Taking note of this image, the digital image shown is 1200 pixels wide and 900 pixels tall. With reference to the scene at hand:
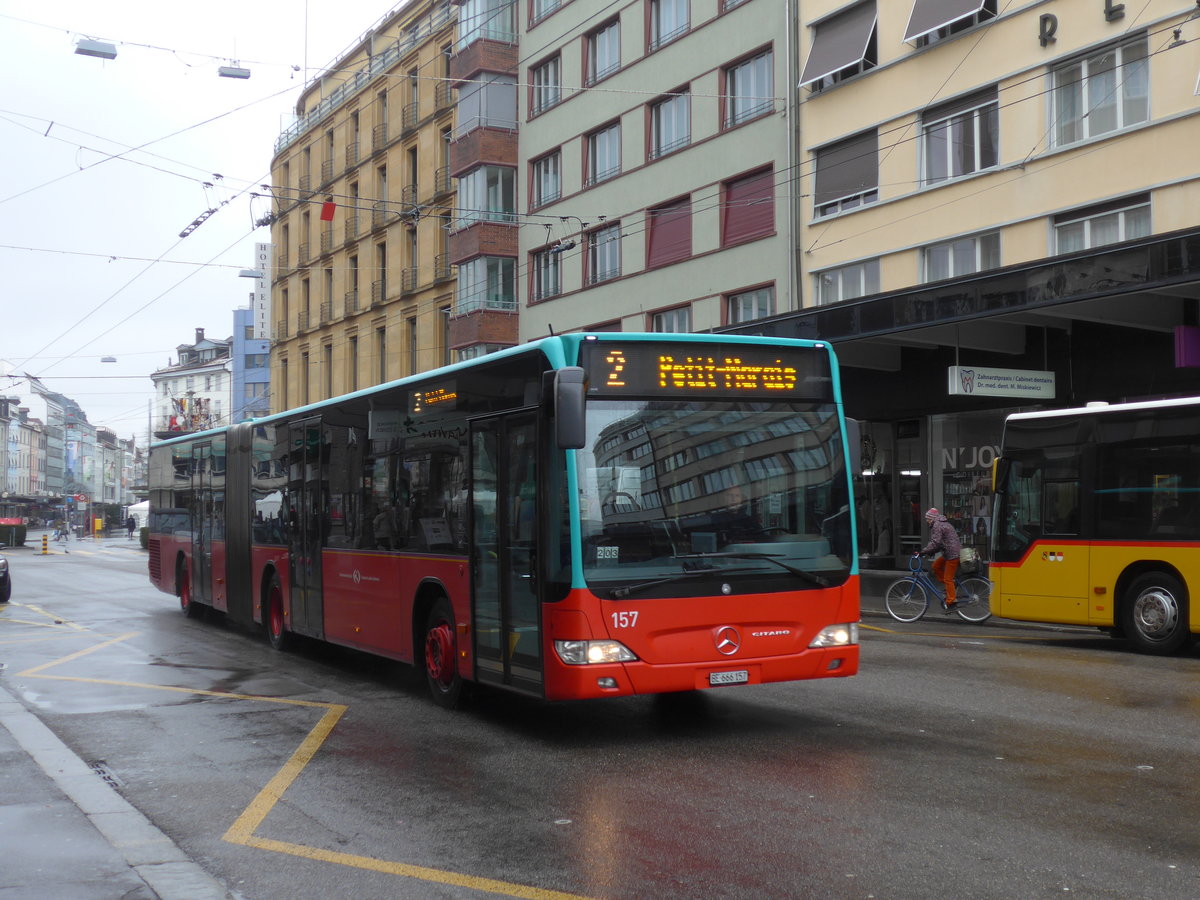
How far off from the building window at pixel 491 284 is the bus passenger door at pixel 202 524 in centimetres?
1978

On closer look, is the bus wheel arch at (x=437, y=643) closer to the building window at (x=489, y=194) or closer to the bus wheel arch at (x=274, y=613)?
the bus wheel arch at (x=274, y=613)

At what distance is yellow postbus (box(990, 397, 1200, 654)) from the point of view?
554 inches

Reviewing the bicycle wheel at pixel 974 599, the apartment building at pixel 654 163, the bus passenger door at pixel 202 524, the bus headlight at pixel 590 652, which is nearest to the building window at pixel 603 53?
the apartment building at pixel 654 163

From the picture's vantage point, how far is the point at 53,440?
161 metres

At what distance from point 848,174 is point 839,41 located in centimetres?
278

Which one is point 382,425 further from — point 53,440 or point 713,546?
point 53,440

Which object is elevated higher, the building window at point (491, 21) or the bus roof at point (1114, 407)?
the building window at point (491, 21)

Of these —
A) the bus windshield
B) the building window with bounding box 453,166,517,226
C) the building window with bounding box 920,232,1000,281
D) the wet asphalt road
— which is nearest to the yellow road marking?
the wet asphalt road

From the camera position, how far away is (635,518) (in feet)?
27.8

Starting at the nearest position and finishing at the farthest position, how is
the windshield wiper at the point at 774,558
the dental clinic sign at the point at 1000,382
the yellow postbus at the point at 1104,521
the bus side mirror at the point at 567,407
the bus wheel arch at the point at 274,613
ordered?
the bus side mirror at the point at 567,407
the windshield wiper at the point at 774,558
the yellow postbus at the point at 1104,521
the bus wheel arch at the point at 274,613
the dental clinic sign at the point at 1000,382

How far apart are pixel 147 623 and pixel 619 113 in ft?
66.7

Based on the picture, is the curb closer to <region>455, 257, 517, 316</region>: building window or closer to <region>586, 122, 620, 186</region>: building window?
<region>586, 122, 620, 186</region>: building window

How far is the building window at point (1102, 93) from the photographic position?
2081 cm

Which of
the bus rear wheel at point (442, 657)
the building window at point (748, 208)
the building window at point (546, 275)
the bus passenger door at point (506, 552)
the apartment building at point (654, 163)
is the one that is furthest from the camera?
the building window at point (546, 275)
